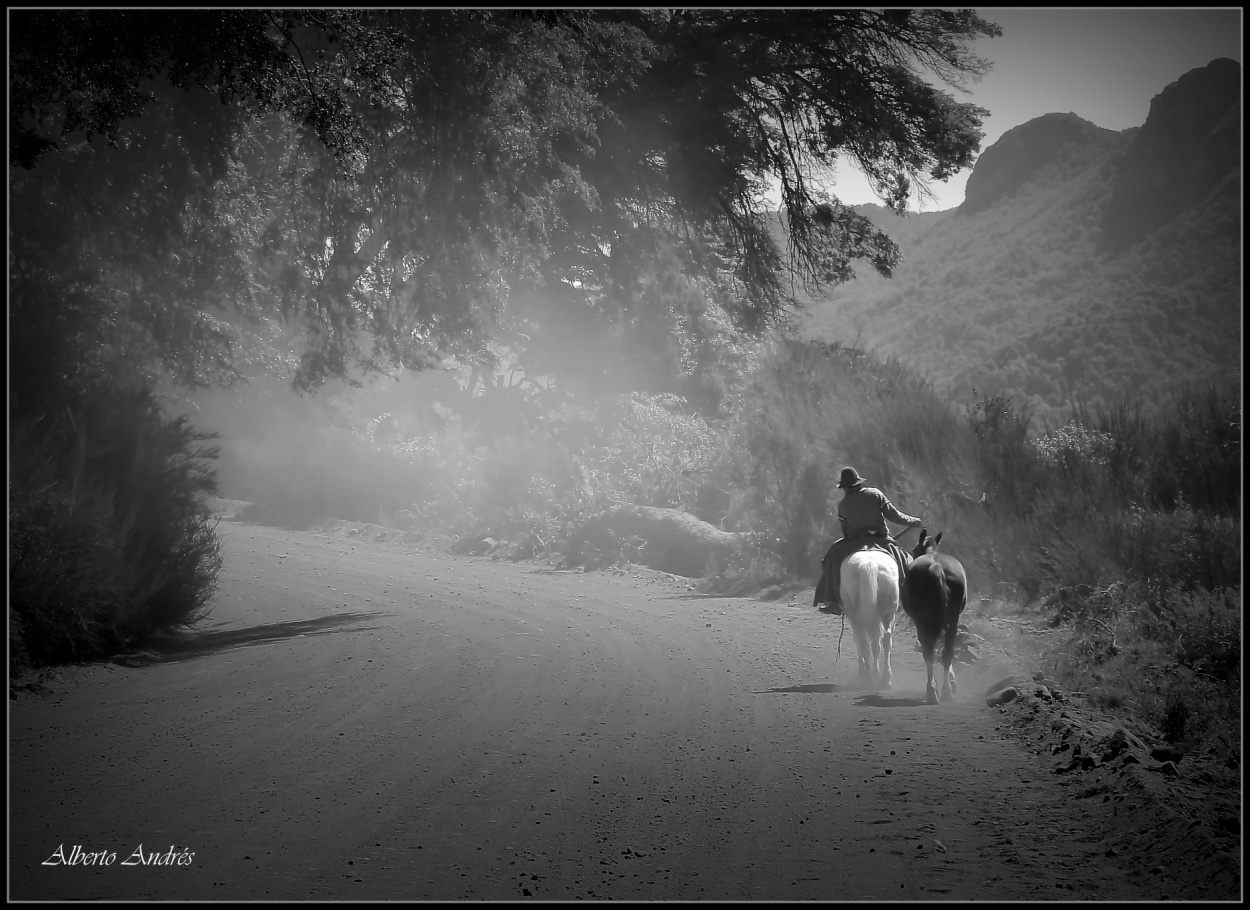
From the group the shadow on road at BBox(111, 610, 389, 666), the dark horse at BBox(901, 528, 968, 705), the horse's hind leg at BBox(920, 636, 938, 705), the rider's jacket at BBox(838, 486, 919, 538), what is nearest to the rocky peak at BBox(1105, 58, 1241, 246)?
the rider's jacket at BBox(838, 486, 919, 538)

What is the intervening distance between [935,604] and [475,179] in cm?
914

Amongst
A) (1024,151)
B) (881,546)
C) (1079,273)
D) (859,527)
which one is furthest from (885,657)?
(1024,151)

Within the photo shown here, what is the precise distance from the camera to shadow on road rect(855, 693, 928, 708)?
8805mm

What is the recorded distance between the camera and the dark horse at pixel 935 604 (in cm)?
918

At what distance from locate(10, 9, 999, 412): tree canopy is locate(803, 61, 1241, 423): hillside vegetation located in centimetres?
347

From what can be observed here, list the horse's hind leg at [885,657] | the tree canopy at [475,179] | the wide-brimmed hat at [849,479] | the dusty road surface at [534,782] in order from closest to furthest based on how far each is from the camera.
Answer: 1. the dusty road surface at [534,782]
2. the horse's hind leg at [885,657]
3. the wide-brimmed hat at [849,479]
4. the tree canopy at [475,179]

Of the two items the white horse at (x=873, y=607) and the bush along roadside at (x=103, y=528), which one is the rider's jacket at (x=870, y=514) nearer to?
the white horse at (x=873, y=607)

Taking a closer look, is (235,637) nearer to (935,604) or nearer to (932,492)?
Result: (935,604)

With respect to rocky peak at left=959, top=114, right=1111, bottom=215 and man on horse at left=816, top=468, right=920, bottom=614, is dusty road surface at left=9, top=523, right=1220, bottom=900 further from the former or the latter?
rocky peak at left=959, top=114, right=1111, bottom=215

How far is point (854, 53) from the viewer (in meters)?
15.2

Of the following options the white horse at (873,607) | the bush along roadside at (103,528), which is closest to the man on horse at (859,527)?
the white horse at (873,607)

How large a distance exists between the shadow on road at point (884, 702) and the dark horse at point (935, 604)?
142 millimetres

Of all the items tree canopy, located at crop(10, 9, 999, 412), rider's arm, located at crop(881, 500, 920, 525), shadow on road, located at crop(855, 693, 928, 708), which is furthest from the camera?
tree canopy, located at crop(10, 9, 999, 412)

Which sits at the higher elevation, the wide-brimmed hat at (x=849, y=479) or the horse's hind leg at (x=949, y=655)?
the wide-brimmed hat at (x=849, y=479)
